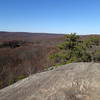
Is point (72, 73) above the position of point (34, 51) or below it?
above

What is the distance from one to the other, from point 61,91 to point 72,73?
110 cm

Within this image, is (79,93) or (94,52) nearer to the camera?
(79,93)

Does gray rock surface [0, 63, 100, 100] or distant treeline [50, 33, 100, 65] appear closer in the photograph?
gray rock surface [0, 63, 100, 100]

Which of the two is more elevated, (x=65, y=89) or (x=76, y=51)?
(x=65, y=89)

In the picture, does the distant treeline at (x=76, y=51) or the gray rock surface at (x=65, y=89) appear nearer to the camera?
the gray rock surface at (x=65, y=89)

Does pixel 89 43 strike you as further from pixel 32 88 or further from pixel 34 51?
pixel 34 51

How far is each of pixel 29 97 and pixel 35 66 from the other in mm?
23870

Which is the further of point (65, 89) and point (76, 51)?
point (76, 51)

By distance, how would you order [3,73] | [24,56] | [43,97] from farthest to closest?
[24,56] < [3,73] < [43,97]

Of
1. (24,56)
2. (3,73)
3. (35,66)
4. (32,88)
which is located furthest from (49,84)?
(24,56)

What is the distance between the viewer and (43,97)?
3.48 m

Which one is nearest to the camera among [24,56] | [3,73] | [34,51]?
[3,73]

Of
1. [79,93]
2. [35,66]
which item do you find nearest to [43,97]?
[79,93]

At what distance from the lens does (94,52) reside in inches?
579
